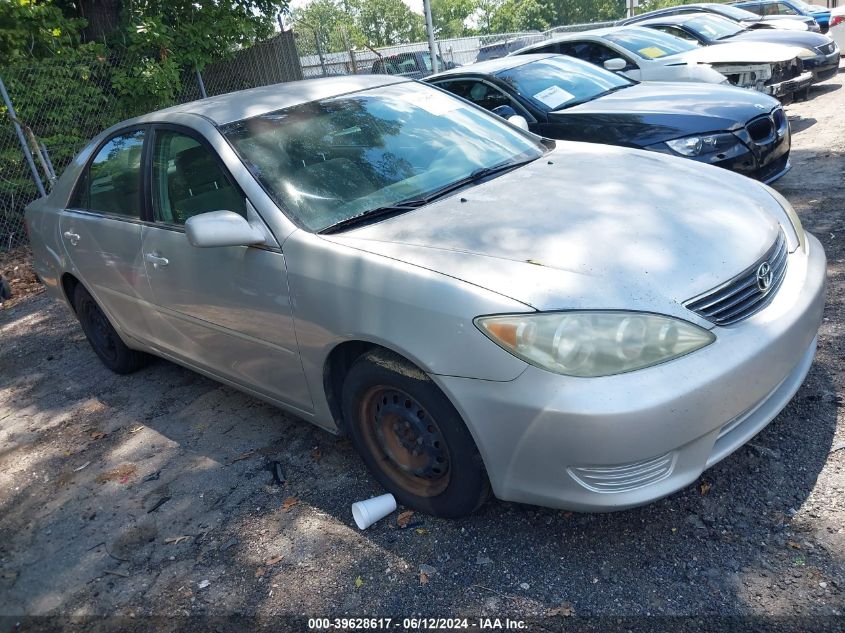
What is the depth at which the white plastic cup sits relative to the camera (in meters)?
2.97

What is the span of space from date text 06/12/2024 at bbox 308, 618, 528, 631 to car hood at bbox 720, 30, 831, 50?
34.2 feet

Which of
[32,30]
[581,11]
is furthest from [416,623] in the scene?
[581,11]

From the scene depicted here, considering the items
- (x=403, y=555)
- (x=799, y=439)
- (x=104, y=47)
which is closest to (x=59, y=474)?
(x=403, y=555)

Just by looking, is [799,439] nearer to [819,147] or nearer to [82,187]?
[82,187]

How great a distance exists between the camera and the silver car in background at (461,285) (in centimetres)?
235

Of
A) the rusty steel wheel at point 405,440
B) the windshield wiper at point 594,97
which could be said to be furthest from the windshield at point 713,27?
the rusty steel wheel at point 405,440

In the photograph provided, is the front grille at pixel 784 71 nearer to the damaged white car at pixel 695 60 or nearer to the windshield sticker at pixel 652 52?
the damaged white car at pixel 695 60

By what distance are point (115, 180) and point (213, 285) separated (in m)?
1.31

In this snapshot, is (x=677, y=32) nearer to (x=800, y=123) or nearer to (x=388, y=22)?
(x=800, y=123)

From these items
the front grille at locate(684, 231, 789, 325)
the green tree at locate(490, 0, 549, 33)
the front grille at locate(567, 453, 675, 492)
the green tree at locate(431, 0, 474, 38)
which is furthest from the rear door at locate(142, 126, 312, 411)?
the green tree at locate(431, 0, 474, 38)

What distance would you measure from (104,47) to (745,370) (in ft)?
35.6

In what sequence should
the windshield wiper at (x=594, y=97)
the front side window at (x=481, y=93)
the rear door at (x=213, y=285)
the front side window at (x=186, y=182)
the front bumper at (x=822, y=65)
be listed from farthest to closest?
1. the front bumper at (x=822, y=65)
2. the front side window at (x=481, y=93)
3. the windshield wiper at (x=594, y=97)
4. the front side window at (x=186, y=182)
5. the rear door at (x=213, y=285)

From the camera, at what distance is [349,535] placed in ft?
9.77

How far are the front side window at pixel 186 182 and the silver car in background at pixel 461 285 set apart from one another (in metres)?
0.01
